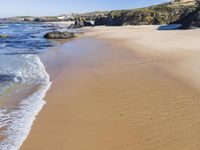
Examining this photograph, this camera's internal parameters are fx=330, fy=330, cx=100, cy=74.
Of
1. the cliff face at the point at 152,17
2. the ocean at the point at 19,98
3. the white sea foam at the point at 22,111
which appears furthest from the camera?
the cliff face at the point at 152,17

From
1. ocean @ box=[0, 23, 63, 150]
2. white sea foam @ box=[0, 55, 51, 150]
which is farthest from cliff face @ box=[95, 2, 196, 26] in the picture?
white sea foam @ box=[0, 55, 51, 150]

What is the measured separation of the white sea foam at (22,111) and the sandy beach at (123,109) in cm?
27

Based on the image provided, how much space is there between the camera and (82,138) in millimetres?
8133

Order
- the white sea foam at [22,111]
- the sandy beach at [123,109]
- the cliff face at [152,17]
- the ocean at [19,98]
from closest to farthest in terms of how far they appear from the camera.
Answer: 1. the sandy beach at [123,109]
2. the white sea foam at [22,111]
3. the ocean at [19,98]
4. the cliff face at [152,17]

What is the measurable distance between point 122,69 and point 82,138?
29.6ft

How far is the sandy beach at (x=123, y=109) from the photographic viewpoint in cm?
783

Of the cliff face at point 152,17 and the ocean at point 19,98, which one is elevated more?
the ocean at point 19,98

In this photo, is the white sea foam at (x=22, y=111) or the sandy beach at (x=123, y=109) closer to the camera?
the sandy beach at (x=123, y=109)

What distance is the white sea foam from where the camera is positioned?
8.34 meters

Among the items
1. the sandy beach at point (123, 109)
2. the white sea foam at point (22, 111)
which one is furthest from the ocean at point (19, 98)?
the sandy beach at point (123, 109)

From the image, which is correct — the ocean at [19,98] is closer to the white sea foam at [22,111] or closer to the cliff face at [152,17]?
the white sea foam at [22,111]

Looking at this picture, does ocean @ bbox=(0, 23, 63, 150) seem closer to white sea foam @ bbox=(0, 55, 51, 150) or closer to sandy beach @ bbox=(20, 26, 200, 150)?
white sea foam @ bbox=(0, 55, 51, 150)

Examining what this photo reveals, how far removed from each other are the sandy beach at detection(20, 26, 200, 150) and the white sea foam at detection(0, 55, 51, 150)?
0.89ft

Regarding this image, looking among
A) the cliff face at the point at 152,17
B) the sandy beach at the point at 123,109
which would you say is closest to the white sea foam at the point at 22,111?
the sandy beach at the point at 123,109
